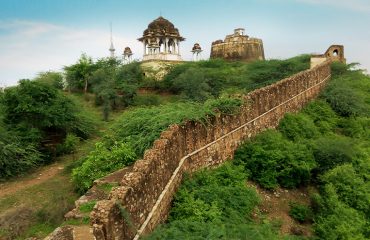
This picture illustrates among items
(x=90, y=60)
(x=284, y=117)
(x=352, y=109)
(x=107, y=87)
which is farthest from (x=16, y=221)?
(x=90, y=60)

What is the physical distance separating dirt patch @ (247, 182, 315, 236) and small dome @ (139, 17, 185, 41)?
21309mm

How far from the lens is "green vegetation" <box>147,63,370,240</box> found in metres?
6.73

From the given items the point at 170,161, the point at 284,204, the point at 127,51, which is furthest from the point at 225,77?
the point at 170,161

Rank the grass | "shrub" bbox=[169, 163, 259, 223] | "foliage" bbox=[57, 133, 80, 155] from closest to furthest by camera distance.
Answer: "shrub" bbox=[169, 163, 259, 223], the grass, "foliage" bbox=[57, 133, 80, 155]

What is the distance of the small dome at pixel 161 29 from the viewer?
29438 mm

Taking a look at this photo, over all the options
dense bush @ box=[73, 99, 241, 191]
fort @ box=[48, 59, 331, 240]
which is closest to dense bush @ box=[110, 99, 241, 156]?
dense bush @ box=[73, 99, 241, 191]

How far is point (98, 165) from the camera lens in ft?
32.1

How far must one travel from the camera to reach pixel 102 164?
9.76 metres

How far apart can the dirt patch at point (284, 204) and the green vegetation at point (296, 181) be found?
0.50 ft

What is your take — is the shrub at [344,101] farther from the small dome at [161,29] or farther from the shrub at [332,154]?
the small dome at [161,29]

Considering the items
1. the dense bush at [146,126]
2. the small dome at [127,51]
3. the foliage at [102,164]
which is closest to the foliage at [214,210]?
the dense bush at [146,126]

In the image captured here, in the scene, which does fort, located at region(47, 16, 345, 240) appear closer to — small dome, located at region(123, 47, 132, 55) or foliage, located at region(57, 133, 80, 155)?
foliage, located at region(57, 133, 80, 155)

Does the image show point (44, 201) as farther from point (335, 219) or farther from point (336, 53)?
point (336, 53)

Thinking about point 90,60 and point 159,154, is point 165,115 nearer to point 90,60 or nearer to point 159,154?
point 159,154
